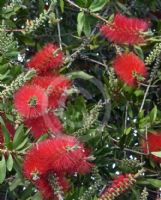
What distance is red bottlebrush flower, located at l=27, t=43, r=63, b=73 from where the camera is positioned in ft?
6.26

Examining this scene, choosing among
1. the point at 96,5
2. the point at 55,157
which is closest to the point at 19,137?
the point at 55,157

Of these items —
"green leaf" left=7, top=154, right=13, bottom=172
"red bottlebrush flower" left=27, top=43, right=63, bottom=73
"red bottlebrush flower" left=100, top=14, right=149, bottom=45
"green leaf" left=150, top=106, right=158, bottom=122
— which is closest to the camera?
"green leaf" left=7, top=154, right=13, bottom=172

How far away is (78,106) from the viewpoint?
2.12 metres

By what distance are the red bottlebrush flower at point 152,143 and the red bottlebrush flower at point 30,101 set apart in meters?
0.47

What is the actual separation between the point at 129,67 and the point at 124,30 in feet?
0.37

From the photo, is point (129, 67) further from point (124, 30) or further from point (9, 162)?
point (9, 162)

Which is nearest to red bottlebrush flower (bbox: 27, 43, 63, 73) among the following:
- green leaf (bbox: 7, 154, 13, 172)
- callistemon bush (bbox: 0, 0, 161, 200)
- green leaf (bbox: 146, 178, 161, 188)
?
callistemon bush (bbox: 0, 0, 161, 200)

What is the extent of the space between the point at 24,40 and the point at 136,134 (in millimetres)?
492

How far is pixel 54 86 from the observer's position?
5.84 ft

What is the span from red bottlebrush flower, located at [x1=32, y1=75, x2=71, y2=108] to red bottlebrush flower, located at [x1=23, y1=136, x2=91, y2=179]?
0.56 feet

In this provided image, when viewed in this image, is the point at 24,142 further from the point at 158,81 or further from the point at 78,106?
the point at 158,81

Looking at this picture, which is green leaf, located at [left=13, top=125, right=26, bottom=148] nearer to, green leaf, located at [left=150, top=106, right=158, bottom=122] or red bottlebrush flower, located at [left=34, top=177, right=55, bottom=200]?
red bottlebrush flower, located at [left=34, top=177, right=55, bottom=200]

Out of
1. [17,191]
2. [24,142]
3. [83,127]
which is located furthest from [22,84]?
[17,191]

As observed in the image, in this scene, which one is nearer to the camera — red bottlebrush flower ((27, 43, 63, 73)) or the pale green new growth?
the pale green new growth
